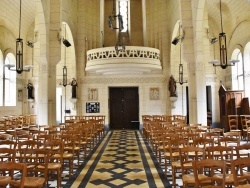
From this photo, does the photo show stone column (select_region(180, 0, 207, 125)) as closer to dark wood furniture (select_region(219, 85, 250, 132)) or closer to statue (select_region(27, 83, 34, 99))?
dark wood furniture (select_region(219, 85, 250, 132))

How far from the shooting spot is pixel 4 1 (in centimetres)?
1289

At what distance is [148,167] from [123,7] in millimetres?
14144

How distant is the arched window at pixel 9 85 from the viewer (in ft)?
50.3

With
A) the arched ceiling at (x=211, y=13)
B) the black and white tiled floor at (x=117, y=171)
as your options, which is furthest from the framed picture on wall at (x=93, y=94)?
the black and white tiled floor at (x=117, y=171)

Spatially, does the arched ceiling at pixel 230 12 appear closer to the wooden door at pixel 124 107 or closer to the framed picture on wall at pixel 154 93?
the framed picture on wall at pixel 154 93

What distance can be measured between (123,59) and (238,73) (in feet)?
21.3

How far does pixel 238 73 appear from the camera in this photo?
48.0 ft

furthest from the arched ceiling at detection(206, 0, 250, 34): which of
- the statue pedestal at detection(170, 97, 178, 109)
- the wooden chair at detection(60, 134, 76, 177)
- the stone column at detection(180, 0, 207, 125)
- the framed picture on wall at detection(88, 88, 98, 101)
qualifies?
the wooden chair at detection(60, 134, 76, 177)

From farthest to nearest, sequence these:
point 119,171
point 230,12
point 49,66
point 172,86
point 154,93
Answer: point 154,93, point 172,86, point 230,12, point 49,66, point 119,171

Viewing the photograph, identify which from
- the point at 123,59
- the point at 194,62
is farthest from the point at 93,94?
the point at 194,62

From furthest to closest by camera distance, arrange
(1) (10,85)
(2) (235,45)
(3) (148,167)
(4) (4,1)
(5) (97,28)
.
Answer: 1. (5) (97,28)
2. (1) (10,85)
3. (2) (235,45)
4. (4) (4,1)
5. (3) (148,167)

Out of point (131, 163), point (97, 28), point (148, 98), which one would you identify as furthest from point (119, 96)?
point (131, 163)

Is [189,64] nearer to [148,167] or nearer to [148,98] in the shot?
[148,167]

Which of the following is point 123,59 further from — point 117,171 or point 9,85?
point 117,171
